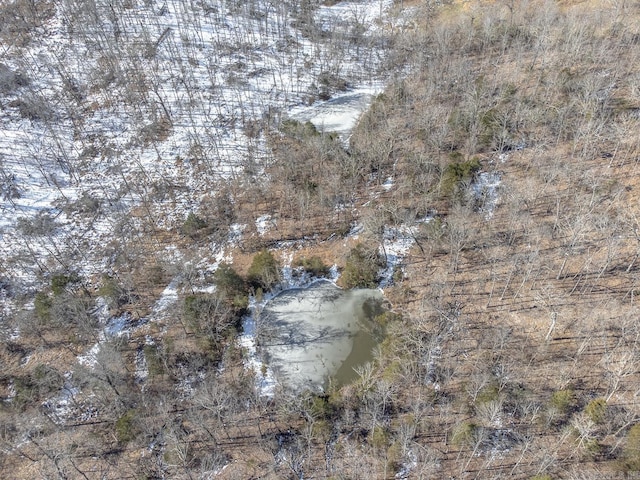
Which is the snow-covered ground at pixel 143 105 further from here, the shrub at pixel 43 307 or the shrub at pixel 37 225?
the shrub at pixel 43 307

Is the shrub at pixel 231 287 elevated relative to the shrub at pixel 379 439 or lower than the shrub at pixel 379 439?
elevated

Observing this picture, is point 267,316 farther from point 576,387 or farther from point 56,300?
point 576,387

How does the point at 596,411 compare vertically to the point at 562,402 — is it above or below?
above

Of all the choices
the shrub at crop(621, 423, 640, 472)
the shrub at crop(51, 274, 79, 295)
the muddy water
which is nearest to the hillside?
the shrub at crop(621, 423, 640, 472)

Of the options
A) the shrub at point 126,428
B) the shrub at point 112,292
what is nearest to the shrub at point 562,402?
the shrub at point 126,428

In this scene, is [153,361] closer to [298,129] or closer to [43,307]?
[43,307]

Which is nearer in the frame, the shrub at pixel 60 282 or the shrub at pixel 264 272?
the shrub at pixel 60 282

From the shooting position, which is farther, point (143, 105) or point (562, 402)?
point (143, 105)

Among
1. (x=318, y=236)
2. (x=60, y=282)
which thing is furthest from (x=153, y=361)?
(x=318, y=236)
